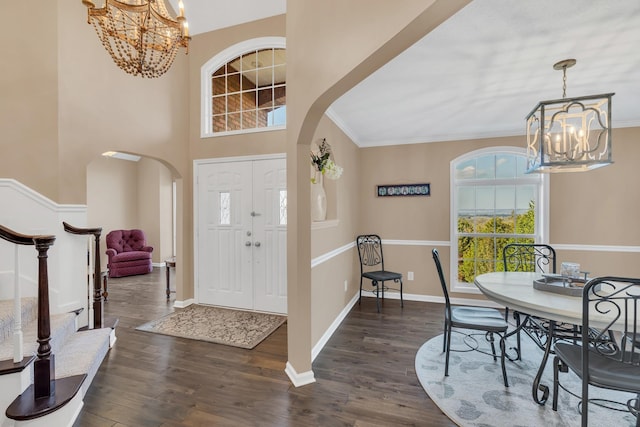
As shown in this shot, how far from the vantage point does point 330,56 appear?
1833 millimetres

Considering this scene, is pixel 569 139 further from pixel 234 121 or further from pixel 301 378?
pixel 234 121

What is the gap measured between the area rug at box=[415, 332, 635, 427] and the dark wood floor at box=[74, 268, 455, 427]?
132mm

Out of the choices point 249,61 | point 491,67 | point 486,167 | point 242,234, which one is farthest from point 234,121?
point 486,167

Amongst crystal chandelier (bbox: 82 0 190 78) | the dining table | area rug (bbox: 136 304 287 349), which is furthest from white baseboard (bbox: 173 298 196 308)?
the dining table

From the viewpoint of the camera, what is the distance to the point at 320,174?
321cm

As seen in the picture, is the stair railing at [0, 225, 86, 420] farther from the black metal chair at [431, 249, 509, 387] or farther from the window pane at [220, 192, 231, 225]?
the black metal chair at [431, 249, 509, 387]

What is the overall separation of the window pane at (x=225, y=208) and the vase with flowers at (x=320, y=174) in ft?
5.44

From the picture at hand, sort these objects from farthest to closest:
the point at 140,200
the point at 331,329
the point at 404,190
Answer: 1. the point at 140,200
2. the point at 404,190
3. the point at 331,329

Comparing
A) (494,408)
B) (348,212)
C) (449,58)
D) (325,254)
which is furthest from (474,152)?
(494,408)

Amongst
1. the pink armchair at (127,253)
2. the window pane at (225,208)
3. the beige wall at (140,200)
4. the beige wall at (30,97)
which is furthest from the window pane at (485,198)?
the beige wall at (140,200)

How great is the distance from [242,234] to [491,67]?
11.0ft

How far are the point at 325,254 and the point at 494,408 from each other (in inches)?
72.5

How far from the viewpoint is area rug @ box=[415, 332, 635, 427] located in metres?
2.00

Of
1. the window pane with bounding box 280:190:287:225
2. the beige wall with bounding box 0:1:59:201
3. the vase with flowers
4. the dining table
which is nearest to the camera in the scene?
the dining table
